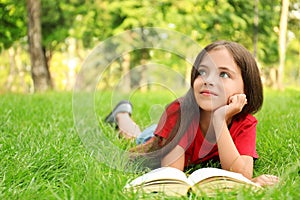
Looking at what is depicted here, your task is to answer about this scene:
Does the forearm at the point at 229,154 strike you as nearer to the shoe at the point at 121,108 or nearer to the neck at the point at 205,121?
the neck at the point at 205,121

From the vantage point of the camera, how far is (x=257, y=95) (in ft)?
5.92

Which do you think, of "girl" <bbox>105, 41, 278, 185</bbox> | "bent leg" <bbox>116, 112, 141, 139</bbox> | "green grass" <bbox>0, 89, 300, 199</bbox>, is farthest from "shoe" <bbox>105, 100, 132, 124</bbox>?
"girl" <bbox>105, 41, 278, 185</bbox>

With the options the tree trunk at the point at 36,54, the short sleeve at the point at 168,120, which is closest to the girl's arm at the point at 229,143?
the short sleeve at the point at 168,120

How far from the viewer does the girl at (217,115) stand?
64.5 inches

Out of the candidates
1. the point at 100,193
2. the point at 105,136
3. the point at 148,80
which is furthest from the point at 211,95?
the point at 105,136

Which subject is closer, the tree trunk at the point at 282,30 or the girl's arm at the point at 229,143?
the girl's arm at the point at 229,143

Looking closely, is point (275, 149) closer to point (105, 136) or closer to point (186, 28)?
point (105, 136)

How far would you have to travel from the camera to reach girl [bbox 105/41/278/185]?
1638 millimetres

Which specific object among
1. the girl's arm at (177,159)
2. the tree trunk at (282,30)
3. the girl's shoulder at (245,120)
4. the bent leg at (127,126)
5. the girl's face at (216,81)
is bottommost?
the tree trunk at (282,30)

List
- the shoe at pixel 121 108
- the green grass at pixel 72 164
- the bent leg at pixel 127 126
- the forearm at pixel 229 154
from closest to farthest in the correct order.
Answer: the green grass at pixel 72 164 → the forearm at pixel 229 154 → the bent leg at pixel 127 126 → the shoe at pixel 121 108

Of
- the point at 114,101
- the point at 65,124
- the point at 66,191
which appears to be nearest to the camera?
the point at 66,191

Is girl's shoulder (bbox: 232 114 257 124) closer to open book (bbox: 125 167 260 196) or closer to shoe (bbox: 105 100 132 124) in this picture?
open book (bbox: 125 167 260 196)

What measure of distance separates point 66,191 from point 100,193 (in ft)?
0.55

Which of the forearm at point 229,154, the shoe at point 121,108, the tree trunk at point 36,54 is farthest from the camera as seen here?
the tree trunk at point 36,54
